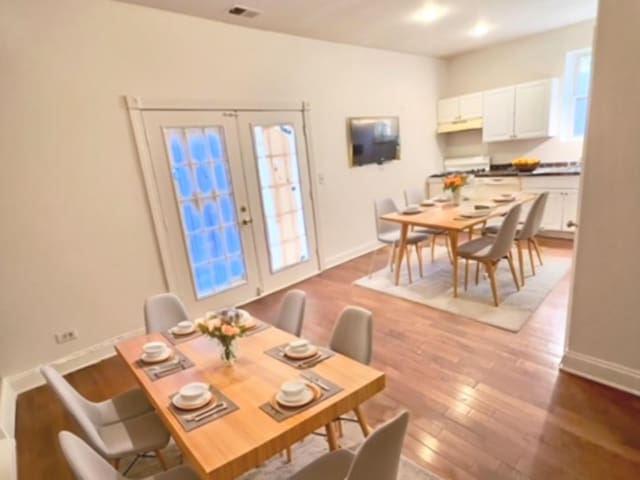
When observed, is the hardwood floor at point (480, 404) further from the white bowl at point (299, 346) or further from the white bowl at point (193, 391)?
the white bowl at point (193, 391)

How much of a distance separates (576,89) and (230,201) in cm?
518

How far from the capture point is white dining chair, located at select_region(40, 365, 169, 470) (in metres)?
1.50

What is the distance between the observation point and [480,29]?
4.65 meters

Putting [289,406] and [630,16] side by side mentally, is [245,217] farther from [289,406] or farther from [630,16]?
[630,16]

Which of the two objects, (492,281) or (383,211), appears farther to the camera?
(383,211)

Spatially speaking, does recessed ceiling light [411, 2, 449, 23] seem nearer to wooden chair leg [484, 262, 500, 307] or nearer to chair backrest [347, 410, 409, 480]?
wooden chair leg [484, 262, 500, 307]

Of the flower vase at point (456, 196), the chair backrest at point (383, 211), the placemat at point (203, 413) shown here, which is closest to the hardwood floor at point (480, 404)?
the placemat at point (203, 413)

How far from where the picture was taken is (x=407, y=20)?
3980 mm

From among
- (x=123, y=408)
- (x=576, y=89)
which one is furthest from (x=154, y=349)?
(x=576, y=89)

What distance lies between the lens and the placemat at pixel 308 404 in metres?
1.32

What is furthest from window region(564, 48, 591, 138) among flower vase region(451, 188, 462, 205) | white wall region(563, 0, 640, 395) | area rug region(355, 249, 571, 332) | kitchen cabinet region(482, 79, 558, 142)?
white wall region(563, 0, 640, 395)

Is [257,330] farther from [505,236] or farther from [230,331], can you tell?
[505,236]

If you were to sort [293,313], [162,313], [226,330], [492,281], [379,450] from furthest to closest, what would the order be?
[492,281] < [162,313] < [293,313] < [226,330] < [379,450]

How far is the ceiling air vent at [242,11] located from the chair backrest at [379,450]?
3443 mm
